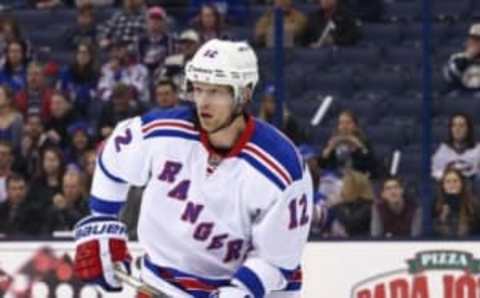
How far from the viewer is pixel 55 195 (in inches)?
470

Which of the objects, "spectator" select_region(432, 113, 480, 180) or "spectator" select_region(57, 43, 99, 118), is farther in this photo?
"spectator" select_region(57, 43, 99, 118)

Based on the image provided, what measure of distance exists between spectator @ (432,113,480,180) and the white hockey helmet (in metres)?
4.67

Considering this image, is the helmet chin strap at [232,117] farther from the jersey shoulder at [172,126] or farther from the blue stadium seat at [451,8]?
the blue stadium seat at [451,8]

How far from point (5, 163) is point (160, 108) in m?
0.97

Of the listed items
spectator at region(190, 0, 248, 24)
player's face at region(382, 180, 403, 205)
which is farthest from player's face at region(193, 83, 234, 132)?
spectator at region(190, 0, 248, 24)

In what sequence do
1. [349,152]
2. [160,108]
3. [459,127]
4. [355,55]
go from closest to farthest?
1. [459,127]
2. [349,152]
3. [160,108]
4. [355,55]

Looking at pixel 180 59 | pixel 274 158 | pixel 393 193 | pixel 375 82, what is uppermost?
pixel 274 158

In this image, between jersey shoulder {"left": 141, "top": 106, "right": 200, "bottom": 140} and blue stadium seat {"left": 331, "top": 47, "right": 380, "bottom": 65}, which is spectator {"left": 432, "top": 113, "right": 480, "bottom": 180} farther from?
jersey shoulder {"left": 141, "top": 106, "right": 200, "bottom": 140}

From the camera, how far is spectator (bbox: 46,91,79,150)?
12.8 m

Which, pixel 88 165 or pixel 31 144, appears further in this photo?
pixel 31 144

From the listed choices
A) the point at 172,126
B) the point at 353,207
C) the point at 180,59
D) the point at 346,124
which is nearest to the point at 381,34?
the point at 180,59

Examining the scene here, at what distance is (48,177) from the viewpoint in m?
12.2

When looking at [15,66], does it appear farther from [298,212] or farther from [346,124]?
[298,212]

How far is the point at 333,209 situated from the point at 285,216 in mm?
4465
